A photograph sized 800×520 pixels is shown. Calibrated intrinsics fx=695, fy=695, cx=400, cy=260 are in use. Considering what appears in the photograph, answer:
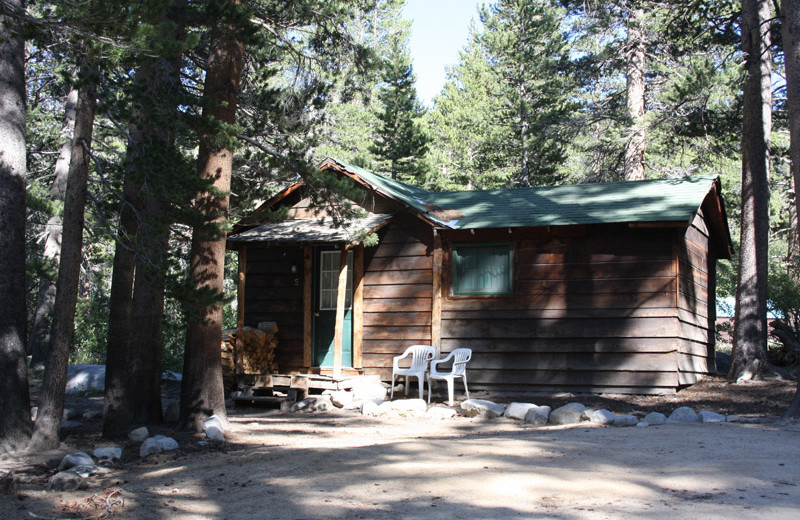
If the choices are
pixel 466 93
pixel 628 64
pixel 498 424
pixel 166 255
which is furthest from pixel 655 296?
pixel 466 93

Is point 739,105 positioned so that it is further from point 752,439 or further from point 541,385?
point 752,439

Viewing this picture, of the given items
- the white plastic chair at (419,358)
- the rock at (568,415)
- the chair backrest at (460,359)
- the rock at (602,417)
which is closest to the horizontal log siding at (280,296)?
the white plastic chair at (419,358)

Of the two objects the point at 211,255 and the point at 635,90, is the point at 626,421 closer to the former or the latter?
the point at 211,255

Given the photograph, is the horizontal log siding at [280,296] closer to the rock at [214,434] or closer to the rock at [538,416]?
the rock at [214,434]

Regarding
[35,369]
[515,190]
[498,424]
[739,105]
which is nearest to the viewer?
[498,424]

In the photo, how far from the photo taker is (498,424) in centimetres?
967

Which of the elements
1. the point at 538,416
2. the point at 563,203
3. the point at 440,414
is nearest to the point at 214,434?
the point at 440,414

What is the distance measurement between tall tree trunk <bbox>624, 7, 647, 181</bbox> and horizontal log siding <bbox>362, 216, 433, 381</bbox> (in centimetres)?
765

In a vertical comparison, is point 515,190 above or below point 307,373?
above

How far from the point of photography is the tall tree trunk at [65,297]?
23.0 ft

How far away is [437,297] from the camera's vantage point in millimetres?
12320

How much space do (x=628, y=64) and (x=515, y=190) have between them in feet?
25.8

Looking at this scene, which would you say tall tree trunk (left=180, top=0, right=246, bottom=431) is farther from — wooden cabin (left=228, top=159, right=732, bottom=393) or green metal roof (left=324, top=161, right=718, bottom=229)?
green metal roof (left=324, top=161, right=718, bottom=229)

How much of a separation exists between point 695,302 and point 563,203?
304cm
